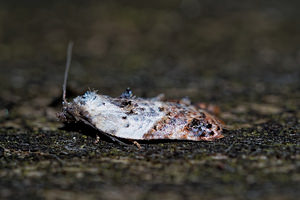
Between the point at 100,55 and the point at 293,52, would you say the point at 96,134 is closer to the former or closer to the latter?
the point at 100,55

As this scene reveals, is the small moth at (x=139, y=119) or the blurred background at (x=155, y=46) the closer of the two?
the small moth at (x=139, y=119)

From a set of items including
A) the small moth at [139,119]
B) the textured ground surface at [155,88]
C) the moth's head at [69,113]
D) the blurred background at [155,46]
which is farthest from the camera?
the blurred background at [155,46]

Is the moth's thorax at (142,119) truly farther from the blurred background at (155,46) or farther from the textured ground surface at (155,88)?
the blurred background at (155,46)

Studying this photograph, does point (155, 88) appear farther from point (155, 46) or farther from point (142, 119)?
point (142, 119)

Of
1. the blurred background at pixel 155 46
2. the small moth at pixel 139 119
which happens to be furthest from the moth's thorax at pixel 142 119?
the blurred background at pixel 155 46

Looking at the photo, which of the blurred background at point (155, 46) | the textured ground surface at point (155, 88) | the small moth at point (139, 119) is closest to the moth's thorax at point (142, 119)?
the small moth at point (139, 119)

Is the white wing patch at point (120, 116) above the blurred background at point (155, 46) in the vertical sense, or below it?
below

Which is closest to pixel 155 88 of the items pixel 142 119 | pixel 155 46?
pixel 155 46

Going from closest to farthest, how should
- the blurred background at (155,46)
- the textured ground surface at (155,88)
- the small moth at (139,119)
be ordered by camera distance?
the textured ground surface at (155,88) < the small moth at (139,119) < the blurred background at (155,46)
